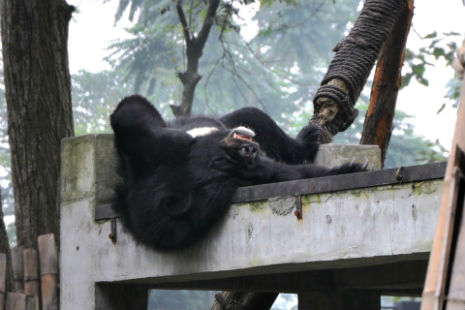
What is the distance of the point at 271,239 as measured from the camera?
14.9 feet

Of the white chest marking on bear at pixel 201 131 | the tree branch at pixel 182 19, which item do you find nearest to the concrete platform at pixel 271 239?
the white chest marking on bear at pixel 201 131

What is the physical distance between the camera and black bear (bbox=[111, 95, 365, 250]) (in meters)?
4.89

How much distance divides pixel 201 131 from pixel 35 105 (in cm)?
286

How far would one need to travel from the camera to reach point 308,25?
3784cm

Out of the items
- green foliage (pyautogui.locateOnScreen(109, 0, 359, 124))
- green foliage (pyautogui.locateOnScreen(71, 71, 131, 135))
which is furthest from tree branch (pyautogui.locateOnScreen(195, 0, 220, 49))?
green foliage (pyautogui.locateOnScreen(71, 71, 131, 135))

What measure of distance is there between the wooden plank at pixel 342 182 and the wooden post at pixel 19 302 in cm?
169

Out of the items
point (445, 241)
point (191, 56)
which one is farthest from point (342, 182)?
point (191, 56)

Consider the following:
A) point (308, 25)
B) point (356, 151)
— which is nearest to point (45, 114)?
point (356, 151)

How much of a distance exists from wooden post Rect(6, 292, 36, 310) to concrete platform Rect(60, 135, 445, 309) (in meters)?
0.20

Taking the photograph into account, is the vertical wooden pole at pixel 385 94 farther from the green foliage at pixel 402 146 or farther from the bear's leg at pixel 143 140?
the green foliage at pixel 402 146

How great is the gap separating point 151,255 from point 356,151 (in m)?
1.64

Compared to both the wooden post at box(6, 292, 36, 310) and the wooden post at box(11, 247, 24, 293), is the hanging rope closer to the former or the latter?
the wooden post at box(11, 247, 24, 293)

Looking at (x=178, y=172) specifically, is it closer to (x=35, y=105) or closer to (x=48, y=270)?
(x=48, y=270)

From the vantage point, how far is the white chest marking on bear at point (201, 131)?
5277 mm
